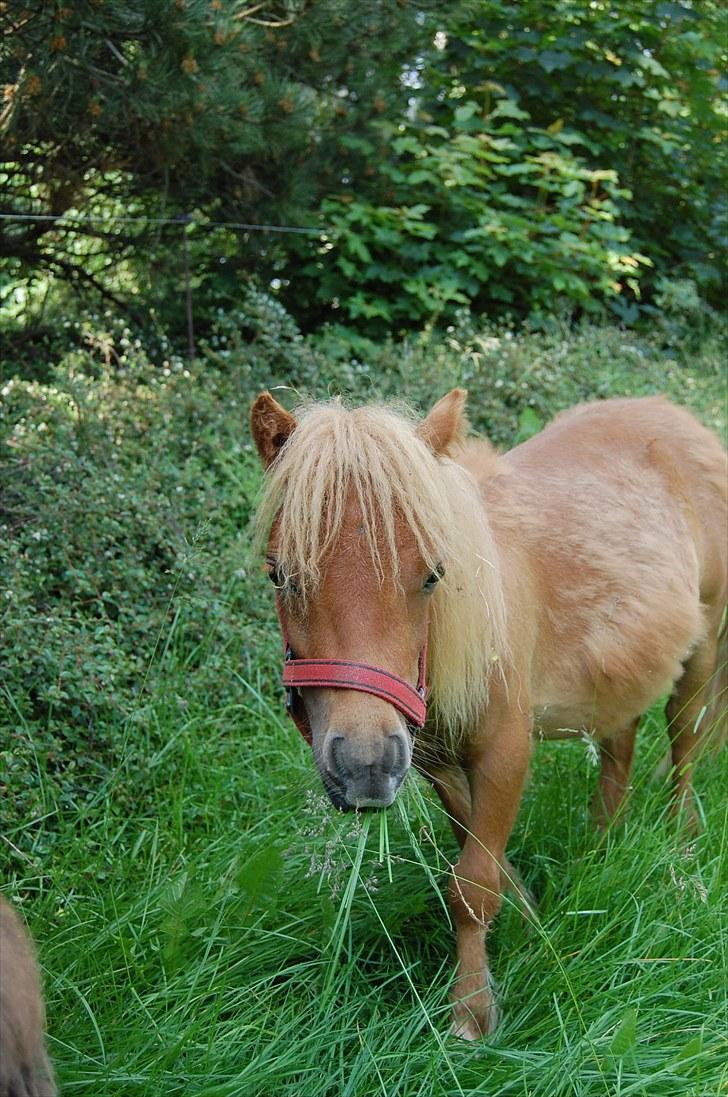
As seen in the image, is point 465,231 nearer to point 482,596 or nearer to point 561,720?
point 561,720

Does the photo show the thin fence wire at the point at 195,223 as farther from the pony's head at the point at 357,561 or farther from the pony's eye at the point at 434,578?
the pony's eye at the point at 434,578

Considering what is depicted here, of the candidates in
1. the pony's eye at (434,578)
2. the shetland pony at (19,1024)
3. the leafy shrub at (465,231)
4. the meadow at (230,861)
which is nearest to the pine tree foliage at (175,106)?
the leafy shrub at (465,231)

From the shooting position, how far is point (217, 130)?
5.19 meters

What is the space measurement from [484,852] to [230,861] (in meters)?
0.75

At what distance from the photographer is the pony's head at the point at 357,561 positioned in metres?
2.01

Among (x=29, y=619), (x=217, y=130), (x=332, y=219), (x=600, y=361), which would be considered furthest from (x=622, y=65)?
(x=29, y=619)

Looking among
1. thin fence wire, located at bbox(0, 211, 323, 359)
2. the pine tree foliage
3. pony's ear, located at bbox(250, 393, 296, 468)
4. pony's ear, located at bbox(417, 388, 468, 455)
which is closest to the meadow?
pony's ear, located at bbox(250, 393, 296, 468)

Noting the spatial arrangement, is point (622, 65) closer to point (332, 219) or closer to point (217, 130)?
point (332, 219)

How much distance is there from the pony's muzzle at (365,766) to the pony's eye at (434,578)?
1.20ft

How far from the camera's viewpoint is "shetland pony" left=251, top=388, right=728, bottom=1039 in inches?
84.2

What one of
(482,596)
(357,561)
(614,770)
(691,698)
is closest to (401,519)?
(357,561)

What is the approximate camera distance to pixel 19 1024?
4.57ft

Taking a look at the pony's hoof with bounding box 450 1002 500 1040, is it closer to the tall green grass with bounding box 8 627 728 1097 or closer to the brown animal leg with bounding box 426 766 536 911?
the tall green grass with bounding box 8 627 728 1097

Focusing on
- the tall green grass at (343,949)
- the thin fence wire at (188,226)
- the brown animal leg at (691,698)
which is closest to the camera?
the tall green grass at (343,949)
